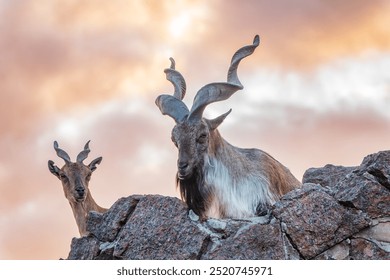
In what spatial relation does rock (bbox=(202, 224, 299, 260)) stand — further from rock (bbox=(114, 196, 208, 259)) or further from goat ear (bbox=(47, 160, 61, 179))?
goat ear (bbox=(47, 160, 61, 179))

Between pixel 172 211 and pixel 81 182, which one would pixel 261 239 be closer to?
pixel 172 211

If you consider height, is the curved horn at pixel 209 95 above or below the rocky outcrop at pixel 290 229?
above

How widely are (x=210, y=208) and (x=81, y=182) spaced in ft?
31.8

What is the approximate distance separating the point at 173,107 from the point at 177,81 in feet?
4.44

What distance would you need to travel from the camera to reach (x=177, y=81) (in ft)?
56.6

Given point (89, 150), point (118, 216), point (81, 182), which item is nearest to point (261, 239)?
point (118, 216)

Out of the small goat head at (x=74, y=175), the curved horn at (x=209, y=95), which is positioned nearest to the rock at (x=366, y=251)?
the curved horn at (x=209, y=95)

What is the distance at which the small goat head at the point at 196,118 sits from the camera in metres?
15.3

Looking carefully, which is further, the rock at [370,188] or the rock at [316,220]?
the rock at [370,188]

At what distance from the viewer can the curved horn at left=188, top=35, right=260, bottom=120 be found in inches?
617

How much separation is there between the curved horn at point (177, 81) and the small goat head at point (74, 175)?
25.4 ft

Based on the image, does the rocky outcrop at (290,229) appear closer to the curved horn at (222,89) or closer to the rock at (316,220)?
the rock at (316,220)

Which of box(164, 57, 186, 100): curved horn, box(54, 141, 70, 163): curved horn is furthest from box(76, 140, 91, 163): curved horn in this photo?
box(164, 57, 186, 100): curved horn

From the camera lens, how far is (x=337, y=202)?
13453 mm
